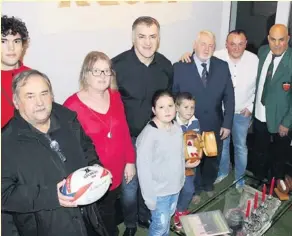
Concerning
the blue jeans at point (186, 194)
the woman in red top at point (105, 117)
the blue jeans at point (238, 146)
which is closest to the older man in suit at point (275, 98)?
the blue jeans at point (238, 146)

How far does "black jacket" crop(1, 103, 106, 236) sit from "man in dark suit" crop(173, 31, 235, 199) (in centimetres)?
135

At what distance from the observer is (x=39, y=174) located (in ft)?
6.32

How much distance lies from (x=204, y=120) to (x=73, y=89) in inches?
46.4

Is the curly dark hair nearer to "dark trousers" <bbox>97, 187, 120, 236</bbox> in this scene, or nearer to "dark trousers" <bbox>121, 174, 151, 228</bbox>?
"dark trousers" <bbox>97, 187, 120, 236</bbox>

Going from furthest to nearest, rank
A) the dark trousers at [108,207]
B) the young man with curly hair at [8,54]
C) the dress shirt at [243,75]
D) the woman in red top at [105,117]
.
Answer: the dress shirt at [243,75], the dark trousers at [108,207], the woman in red top at [105,117], the young man with curly hair at [8,54]

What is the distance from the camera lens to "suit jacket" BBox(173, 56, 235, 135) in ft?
10.5

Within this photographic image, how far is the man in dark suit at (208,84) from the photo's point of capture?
3.18 m

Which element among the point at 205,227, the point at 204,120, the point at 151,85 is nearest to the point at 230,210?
the point at 205,227

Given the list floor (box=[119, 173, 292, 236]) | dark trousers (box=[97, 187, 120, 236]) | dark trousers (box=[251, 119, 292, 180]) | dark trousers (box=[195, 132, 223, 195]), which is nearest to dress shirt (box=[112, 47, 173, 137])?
dark trousers (box=[97, 187, 120, 236])

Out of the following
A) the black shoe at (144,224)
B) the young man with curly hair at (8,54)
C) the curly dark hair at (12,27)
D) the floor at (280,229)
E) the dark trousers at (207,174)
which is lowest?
the floor at (280,229)

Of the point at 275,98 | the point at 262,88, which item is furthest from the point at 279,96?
the point at 262,88

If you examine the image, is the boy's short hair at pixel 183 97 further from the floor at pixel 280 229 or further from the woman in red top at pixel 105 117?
the floor at pixel 280 229

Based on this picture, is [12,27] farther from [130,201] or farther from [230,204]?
[230,204]

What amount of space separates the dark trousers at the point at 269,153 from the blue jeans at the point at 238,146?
14cm
